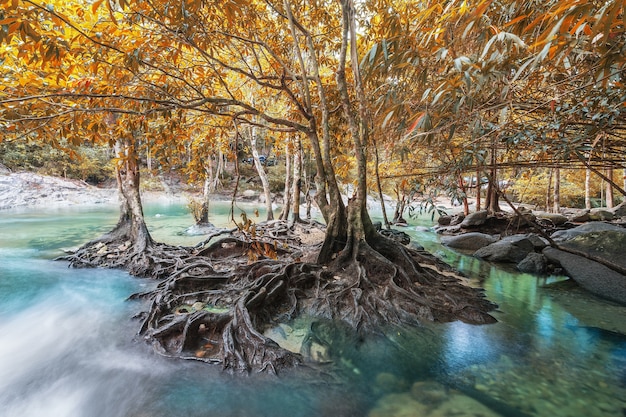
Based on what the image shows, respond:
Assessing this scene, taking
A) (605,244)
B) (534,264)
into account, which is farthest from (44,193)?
(605,244)

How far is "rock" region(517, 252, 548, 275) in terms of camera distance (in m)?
6.91

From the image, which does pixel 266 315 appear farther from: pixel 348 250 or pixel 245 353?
pixel 348 250

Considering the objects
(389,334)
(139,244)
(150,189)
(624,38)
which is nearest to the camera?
(624,38)

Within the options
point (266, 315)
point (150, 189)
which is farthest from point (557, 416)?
point (150, 189)

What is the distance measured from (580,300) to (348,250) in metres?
4.11

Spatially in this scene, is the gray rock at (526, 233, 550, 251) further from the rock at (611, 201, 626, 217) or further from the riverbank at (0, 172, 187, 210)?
the riverbank at (0, 172, 187, 210)

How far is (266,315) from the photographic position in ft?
14.4

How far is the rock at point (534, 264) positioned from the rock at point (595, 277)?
1.08 ft

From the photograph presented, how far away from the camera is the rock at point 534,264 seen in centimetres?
691

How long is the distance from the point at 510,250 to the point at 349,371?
22.0 ft

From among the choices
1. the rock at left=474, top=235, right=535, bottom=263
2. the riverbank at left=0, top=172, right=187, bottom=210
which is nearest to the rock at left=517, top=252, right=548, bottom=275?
the rock at left=474, top=235, right=535, bottom=263

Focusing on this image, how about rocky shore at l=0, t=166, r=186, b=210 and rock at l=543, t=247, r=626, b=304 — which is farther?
rocky shore at l=0, t=166, r=186, b=210

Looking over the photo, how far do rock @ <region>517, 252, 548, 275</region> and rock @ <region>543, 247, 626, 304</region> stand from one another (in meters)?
0.33

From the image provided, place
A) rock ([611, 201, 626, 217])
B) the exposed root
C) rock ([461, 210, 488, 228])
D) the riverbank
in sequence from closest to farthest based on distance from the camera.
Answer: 1. the exposed root
2. rock ([461, 210, 488, 228])
3. rock ([611, 201, 626, 217])
4. the riverbank
